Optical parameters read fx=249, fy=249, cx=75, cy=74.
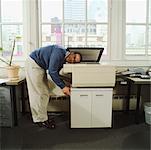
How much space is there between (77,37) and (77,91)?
1250 mm

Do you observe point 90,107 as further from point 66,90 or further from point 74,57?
point 74,57

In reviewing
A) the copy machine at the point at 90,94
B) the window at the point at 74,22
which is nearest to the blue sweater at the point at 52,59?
the copy machine at the point at 90,94

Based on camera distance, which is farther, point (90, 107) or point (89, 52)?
point (89, 52)

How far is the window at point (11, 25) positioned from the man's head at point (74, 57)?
1.12 m

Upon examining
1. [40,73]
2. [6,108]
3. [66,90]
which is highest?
[40,73]

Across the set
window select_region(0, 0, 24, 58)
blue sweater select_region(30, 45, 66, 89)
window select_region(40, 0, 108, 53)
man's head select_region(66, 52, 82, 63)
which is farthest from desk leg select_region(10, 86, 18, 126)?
window select_region(40, 0, 108, 53)

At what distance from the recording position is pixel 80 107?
3270 millimetres

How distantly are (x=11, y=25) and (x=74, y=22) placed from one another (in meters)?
1.04

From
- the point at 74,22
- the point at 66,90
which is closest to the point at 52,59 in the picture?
the point at 66,90

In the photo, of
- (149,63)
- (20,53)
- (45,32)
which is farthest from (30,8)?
(149,63)

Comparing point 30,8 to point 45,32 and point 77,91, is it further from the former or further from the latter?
point 77,91

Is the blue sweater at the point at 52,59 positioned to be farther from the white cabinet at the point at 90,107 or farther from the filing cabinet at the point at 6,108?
the filing cabinet at the point at 6,108

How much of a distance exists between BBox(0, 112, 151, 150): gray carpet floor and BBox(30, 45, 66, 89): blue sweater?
0.63 meters

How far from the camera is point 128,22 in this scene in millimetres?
4156
